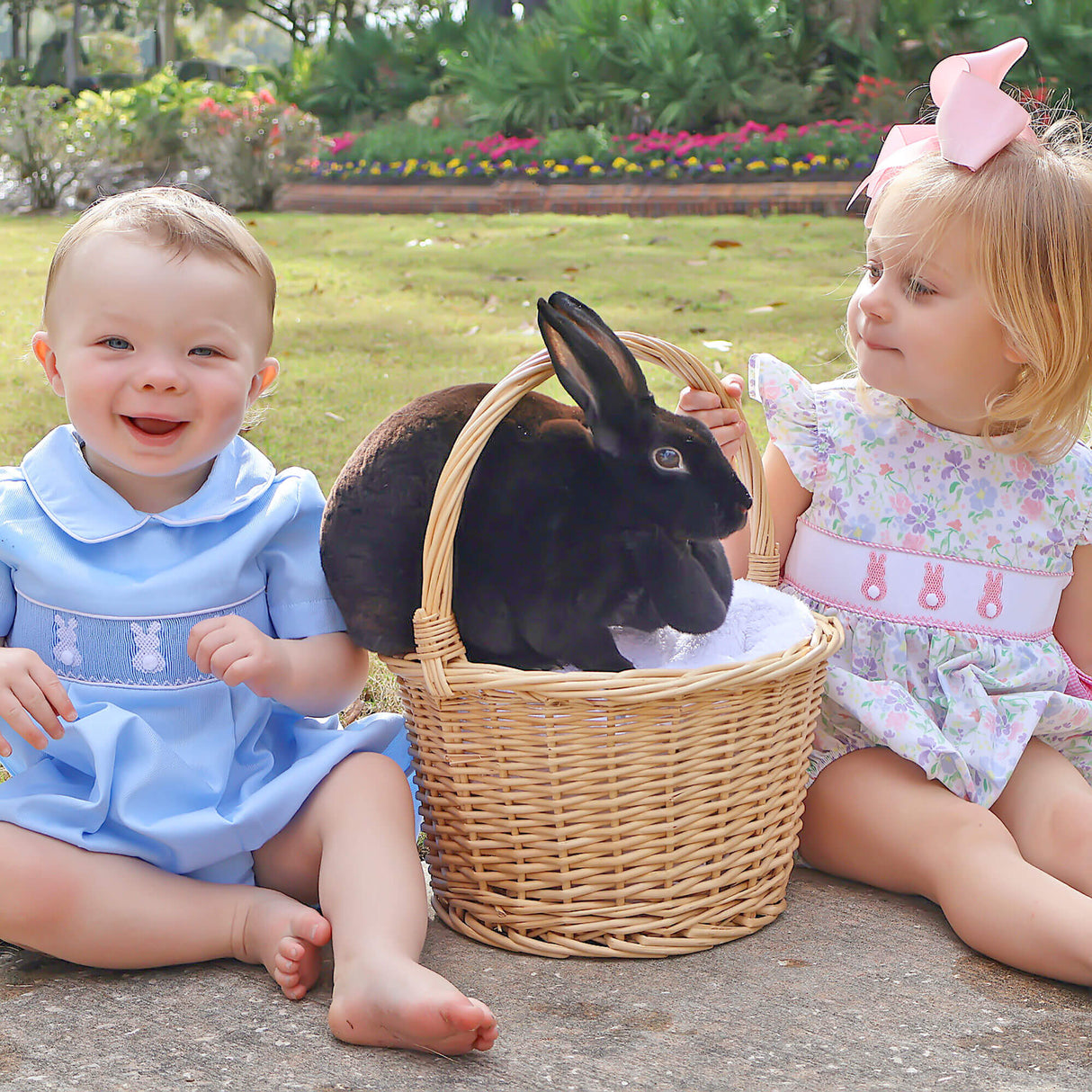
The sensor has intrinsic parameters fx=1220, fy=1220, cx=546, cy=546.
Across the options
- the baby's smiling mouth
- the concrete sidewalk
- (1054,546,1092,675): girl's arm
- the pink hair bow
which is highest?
the pink hair bow

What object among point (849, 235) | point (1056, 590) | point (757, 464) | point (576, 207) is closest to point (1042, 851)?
point (1056, 590)

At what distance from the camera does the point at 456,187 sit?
31.1 ft

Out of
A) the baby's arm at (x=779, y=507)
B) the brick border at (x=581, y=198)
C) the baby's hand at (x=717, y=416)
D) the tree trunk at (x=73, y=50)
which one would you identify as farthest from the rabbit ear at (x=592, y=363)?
the tree trunk at (x=73, y=50)

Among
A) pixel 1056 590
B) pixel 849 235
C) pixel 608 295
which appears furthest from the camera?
pixel 849 235

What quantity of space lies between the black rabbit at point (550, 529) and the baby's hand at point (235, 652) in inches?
5.6

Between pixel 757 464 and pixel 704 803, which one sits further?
pixel 757 464

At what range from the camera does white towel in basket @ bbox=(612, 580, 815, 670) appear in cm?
186

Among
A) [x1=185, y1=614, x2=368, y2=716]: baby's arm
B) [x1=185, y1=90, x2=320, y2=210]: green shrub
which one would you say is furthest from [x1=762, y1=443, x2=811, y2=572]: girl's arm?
[x1=185, y1=90, x2=320, y2=210]: green shrub

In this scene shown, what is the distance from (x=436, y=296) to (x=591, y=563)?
417 centimetres

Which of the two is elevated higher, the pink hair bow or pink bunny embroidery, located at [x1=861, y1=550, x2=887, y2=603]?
the pink hair bow

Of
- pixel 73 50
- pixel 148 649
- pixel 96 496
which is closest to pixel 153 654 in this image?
pixel 148 649

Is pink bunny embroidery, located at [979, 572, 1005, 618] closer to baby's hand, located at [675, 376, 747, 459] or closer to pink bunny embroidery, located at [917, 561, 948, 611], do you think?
pink bunny embroidery, located at [917, 561, 948, 611]

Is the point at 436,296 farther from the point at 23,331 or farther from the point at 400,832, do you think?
the point at 400,832

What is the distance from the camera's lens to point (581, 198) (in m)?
8.92
